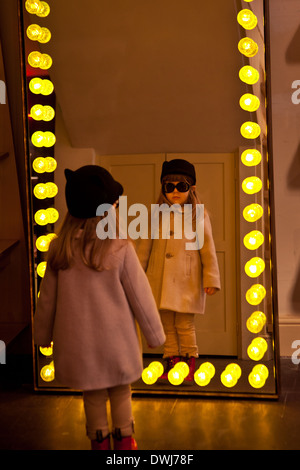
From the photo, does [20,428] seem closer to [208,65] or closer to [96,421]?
[96,421]

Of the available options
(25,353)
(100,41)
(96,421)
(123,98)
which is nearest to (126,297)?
(96,421)

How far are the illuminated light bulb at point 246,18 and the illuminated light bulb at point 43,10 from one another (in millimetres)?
753

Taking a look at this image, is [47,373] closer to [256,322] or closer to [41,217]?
[41,217]

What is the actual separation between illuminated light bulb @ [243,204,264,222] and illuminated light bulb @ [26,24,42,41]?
108 centimetres

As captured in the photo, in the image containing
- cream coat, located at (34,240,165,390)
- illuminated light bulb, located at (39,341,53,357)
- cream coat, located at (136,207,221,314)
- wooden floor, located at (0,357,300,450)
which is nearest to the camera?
cream coat, located at (34,240,165,390)

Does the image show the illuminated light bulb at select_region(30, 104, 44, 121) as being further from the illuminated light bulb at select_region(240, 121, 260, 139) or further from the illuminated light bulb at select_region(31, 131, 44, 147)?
the illuminated light bulb at select_region(240, 121, 260, 139)

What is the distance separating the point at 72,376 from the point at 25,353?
1254 millimetres

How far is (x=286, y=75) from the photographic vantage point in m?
2.86

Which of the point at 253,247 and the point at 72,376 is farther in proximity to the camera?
the point at 253,247

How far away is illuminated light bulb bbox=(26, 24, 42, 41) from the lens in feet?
7.73

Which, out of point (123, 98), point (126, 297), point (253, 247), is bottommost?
point (126, 297)

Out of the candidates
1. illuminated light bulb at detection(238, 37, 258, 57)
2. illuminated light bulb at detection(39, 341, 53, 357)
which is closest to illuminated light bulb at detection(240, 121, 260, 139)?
illuminated light bulb at detection(238, 37, 258, 57)

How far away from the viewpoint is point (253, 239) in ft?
7.73

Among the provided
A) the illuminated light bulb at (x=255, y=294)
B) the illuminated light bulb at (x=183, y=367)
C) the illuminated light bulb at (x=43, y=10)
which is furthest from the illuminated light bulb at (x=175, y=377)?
the illuminated light bulb at (x=43, y=10)
